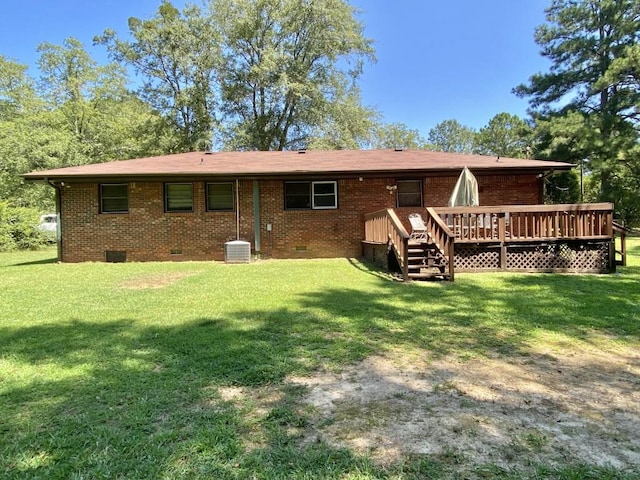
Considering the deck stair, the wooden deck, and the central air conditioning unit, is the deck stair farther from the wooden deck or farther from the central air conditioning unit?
the central air conditioning unit

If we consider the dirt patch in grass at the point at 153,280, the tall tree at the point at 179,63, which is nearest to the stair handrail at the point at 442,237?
the dirt patch in grass at the point at 153,280

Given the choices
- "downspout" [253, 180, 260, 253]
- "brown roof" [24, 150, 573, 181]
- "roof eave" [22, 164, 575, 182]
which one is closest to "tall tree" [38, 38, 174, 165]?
"brown roof" [24, 150, 573, 181]

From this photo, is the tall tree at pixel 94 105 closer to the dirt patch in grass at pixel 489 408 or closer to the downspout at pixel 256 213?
the downspout at pixel 256 213

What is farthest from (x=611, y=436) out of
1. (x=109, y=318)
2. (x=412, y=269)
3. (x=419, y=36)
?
(x=419, y=36)

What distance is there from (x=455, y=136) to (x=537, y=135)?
3501 centimetres

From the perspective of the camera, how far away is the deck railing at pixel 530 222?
9039 millimetres

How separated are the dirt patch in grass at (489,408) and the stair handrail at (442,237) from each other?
14.5 ft

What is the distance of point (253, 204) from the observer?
12.6 m

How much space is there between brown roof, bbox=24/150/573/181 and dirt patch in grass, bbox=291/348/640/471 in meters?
9.08

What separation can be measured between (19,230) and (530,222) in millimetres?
20288

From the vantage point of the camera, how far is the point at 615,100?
21266 mm

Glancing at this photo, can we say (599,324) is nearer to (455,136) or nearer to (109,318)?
(109,318)

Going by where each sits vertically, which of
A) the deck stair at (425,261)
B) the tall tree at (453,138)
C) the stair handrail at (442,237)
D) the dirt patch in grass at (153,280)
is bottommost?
the dirt patch in grass at (153,280)

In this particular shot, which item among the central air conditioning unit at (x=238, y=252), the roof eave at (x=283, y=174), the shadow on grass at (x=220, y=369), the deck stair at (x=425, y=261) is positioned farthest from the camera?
the roof eave at (x=283, y=174)
